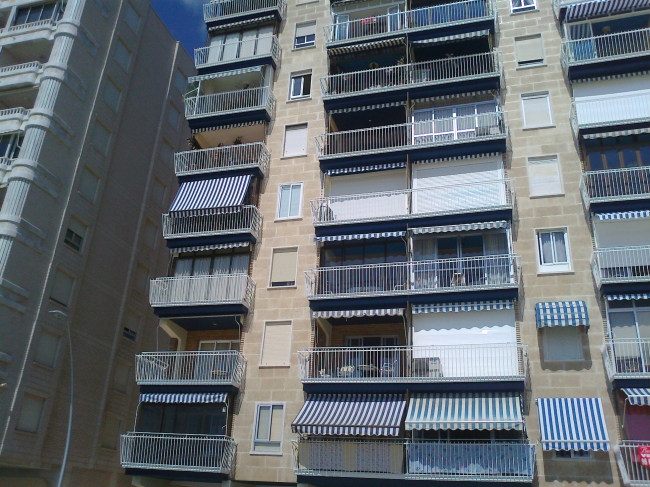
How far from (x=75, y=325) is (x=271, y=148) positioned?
12.7 m

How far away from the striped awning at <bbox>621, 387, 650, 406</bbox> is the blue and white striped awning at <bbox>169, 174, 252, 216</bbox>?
17212mm

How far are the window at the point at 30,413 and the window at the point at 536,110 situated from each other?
80.4 feet

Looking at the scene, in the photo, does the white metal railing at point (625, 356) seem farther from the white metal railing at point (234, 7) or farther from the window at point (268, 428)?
the white metal railing at point (234, 7)

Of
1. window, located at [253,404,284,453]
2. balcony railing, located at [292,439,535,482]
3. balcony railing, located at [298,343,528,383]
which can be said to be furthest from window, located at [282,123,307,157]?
balcony railing, located at [292,439,535,482]

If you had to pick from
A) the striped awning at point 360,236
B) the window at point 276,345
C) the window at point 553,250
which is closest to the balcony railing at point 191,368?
the window at point 276,345

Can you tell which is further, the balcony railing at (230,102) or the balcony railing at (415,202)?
the balcony railing at (230,102)

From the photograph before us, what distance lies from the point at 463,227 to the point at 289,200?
26.9 feet

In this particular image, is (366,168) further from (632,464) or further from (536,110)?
(632,464)

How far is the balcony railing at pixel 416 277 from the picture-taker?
86.7 ft

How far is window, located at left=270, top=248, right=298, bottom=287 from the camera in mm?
29406

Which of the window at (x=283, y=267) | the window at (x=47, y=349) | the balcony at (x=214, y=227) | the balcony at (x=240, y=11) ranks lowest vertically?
the window at (x=47, y=349)

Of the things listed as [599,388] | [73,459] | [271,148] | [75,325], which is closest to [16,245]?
[75,325]

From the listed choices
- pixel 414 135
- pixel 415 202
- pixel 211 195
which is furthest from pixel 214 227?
pixel 414 135

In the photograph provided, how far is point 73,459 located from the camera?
31.4 meters
